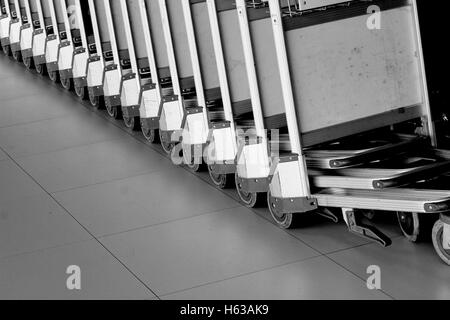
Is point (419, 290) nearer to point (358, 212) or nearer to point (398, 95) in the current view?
point (358, 212)

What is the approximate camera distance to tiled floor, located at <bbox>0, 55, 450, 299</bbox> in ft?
11.9

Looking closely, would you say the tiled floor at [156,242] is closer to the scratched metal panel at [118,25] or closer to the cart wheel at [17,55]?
the scratched metal panel at [118,25]

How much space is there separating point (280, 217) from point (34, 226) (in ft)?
3.87

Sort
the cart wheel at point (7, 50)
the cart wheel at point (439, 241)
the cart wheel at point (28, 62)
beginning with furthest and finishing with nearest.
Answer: the cart wheel at point (7, 50), the cart wheel at point (28, 62), the cart wheel at point (439, 241)

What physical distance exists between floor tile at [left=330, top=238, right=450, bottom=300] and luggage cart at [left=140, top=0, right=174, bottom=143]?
63.9 inches

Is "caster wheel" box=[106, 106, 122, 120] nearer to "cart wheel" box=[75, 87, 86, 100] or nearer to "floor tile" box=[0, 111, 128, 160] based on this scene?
"floor tile" box=[0, 111, 128, 160]

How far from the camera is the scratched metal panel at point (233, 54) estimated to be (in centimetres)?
430

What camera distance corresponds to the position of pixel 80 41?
647cm

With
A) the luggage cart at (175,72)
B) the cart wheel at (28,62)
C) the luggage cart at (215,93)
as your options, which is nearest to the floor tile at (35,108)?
the cart wheel at (28,62)

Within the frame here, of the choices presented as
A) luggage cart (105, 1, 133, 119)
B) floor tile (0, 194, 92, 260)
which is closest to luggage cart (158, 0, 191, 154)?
luggage cart (105, 1, 133, 119)

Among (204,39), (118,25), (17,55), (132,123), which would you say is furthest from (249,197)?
(17,55)

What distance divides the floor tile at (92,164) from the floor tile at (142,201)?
116mm

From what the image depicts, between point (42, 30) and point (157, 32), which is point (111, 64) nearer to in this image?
point (157, 32)

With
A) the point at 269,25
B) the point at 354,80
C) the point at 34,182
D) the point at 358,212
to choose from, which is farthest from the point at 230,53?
the point at 34,182
